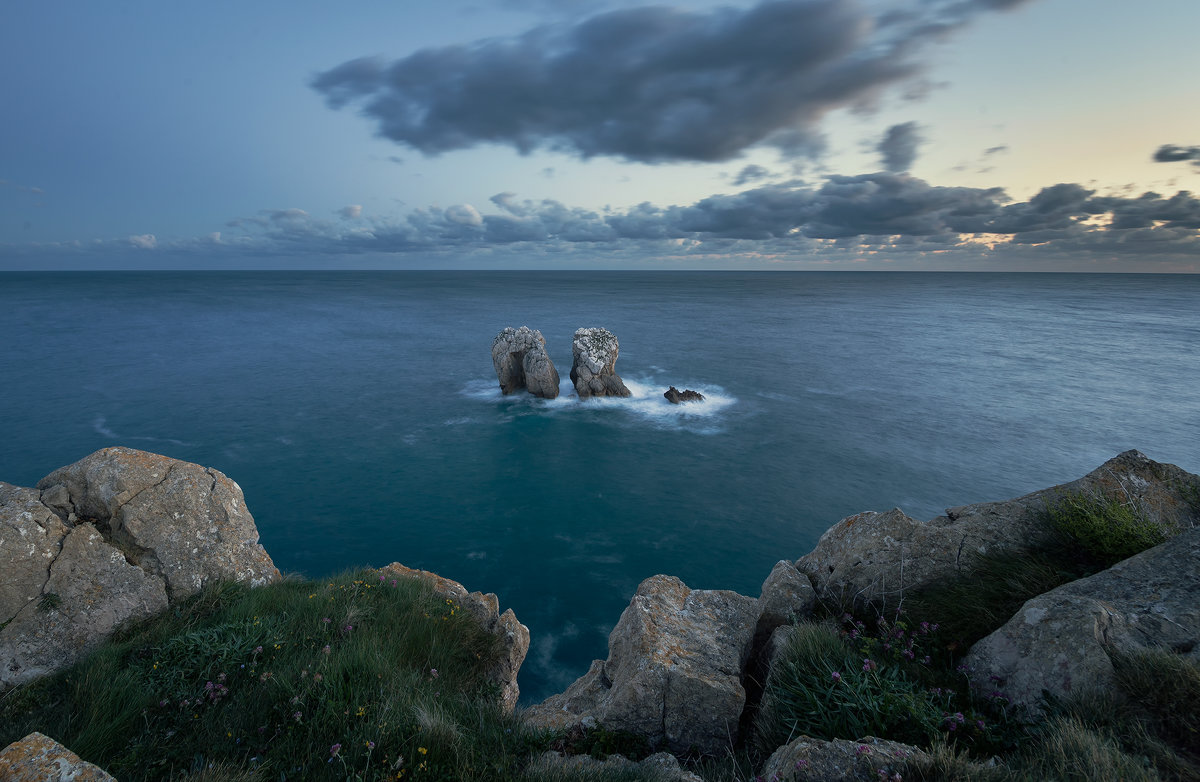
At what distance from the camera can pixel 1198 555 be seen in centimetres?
601

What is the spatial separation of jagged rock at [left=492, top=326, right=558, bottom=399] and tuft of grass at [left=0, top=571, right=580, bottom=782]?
41621 millimetres

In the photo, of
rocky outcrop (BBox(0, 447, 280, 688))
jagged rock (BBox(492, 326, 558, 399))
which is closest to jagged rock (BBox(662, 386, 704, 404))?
jagged rock (BBox(492, 326, 558, 399))

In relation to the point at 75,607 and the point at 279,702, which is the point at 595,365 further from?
the point at 279,702

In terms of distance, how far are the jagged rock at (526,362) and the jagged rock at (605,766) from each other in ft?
146

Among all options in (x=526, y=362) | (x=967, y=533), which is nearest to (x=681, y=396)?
(x=526, y=362)

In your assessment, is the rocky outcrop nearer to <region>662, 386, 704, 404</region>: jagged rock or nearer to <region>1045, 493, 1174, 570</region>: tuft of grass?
<region>1045, 493, 1174, 570</region>: tuft of grass

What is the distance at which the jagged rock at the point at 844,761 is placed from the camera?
4.21 meters

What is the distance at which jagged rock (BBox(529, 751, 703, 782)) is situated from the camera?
5.00 metres

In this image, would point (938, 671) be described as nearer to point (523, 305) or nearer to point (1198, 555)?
point (1198, 555)

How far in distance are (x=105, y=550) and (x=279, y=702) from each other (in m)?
5.31

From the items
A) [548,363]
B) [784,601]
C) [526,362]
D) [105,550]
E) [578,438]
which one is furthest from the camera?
[548,363]

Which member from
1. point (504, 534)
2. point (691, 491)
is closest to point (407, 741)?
point (504, 534)

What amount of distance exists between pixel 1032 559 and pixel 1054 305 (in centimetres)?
21841

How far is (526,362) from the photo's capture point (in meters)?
50.0
